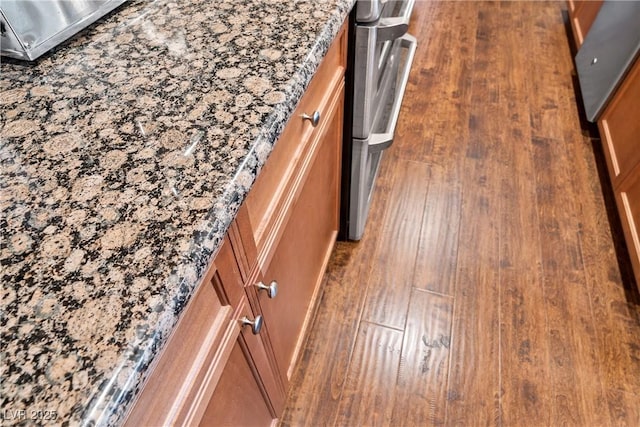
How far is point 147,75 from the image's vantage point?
545mm

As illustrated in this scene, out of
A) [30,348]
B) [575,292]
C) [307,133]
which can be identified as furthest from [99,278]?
[575,292]

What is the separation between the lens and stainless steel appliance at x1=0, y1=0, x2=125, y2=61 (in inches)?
20.2

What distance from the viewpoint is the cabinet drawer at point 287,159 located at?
550mm

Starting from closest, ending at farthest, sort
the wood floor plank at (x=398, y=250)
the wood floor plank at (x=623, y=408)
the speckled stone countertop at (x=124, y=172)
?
1. the speckled stone countertop at (x=124, y=172)
2. the wood floor plank at (x=623, y=408)
3. the wood floor plank at (x=398, y=250)

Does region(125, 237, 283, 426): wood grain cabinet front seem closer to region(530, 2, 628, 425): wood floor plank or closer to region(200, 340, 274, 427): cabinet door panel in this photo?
region(200, 340, 274, 427): cabinet door panel

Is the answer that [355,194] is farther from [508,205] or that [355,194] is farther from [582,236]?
[582,236]

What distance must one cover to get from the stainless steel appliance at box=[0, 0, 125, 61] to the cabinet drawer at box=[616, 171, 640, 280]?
1.51 meters

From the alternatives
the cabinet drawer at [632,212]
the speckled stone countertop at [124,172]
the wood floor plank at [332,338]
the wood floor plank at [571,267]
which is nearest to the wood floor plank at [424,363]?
the wood floor plank at [332,338]

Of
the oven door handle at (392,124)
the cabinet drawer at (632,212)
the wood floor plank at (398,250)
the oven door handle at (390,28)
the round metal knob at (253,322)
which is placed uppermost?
the oven door handle at (390,28)

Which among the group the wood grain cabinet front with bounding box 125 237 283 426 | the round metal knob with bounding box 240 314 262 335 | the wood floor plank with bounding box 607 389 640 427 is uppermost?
the wood grain cabinet front with bounding box 125 237 283 426

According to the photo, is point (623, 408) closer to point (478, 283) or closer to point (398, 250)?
point (478, 283)

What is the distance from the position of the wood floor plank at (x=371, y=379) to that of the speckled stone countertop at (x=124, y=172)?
2.69 feet

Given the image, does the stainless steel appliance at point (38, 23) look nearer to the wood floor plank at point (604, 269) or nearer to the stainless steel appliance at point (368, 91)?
the stainless steel appliance at point (368, 91)

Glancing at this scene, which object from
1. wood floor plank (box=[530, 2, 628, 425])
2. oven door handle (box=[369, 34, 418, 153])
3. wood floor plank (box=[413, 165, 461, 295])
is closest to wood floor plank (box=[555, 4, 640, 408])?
wood floor plank (box=[530, 2, 628, 425])
